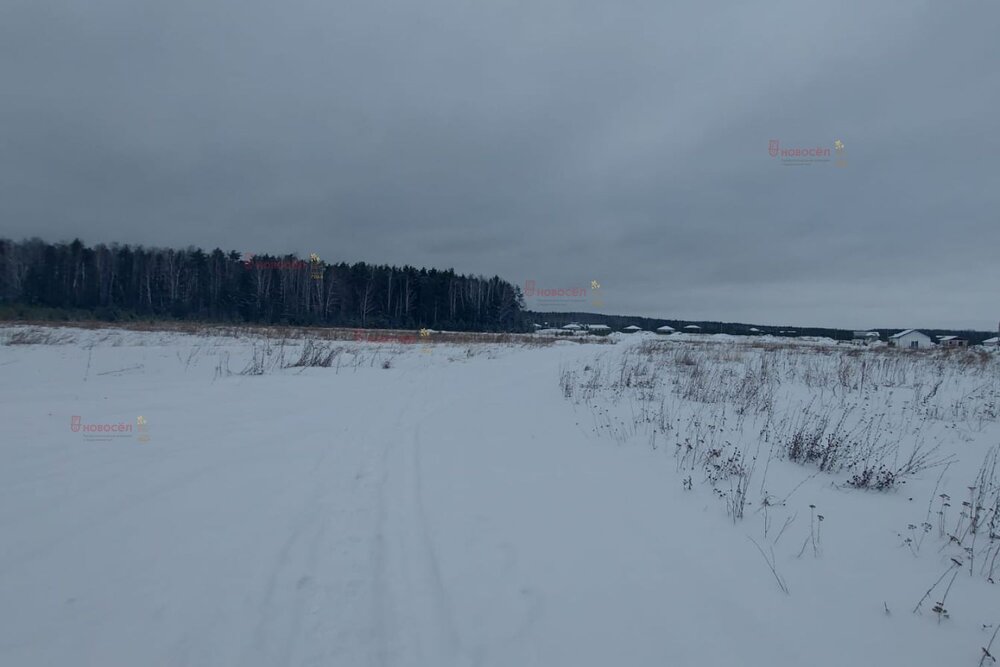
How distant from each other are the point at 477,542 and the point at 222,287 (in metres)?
58.8

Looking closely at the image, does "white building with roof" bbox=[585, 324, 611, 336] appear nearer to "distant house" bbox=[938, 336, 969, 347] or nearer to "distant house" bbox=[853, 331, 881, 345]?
"distant house" bbox=[853, 331, 881, 345]

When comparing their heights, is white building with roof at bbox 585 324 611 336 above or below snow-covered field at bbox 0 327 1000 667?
above

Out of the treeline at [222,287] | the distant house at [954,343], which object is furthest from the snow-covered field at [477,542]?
the treeline at [222,287]

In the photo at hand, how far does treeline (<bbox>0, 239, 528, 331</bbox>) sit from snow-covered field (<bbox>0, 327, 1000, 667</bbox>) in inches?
1709

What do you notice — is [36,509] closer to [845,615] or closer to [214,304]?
[845,615]

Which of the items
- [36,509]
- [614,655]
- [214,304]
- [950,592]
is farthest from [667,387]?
[214,304]

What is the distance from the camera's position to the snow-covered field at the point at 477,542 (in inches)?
84.0

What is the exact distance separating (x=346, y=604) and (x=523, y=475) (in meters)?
2.37

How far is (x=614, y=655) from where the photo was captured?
2.07m

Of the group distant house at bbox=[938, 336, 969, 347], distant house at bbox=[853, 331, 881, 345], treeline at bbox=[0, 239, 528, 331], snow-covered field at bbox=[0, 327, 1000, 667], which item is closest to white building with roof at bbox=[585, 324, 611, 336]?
treeline at bbox=[0, 239, 528, 331]

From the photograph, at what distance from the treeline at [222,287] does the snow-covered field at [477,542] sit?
1709 inches

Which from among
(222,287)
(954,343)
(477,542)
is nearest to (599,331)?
(954,343)

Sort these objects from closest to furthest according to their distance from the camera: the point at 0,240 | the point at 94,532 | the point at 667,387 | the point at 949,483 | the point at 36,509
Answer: the point at 94,532 → the point at 36,509 → the point at 949,483 → the point at 667,387 → the point at 0,240

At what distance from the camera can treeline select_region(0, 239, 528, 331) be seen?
45375 mm
